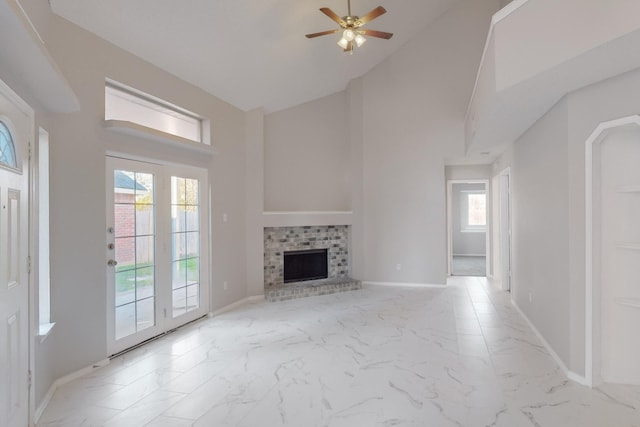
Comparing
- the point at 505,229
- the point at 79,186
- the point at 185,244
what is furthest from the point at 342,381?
the point at 505,229

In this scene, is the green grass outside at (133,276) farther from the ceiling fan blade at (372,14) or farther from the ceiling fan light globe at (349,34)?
the ceiling fan blade at (372,14)

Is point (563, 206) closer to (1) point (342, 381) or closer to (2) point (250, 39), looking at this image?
(1) point (342, 381)

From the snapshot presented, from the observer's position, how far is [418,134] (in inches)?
267

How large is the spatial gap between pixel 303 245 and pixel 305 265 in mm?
396

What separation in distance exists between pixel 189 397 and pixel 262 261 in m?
3.20

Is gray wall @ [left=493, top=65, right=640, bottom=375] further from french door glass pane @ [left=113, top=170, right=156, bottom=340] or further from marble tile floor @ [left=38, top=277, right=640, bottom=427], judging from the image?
french door glass pane @ [left=113, top=170, right=156, bottom=340]

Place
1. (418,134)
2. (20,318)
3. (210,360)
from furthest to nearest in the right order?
1. (418,134)
2. (210,360)
3. (20,318)

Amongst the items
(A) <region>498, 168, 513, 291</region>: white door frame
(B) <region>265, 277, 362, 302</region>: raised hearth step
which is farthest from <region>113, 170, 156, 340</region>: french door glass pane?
(A) <region>498, 168, 513, 291</region>: white door frame

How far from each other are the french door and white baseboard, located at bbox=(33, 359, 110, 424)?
21cm

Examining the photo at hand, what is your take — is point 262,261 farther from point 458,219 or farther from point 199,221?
point 458,219

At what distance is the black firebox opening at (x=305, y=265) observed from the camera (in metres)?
6.59

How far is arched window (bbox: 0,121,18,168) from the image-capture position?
198cm

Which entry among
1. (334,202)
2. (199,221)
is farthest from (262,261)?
(334,202)

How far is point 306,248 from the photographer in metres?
6.71
